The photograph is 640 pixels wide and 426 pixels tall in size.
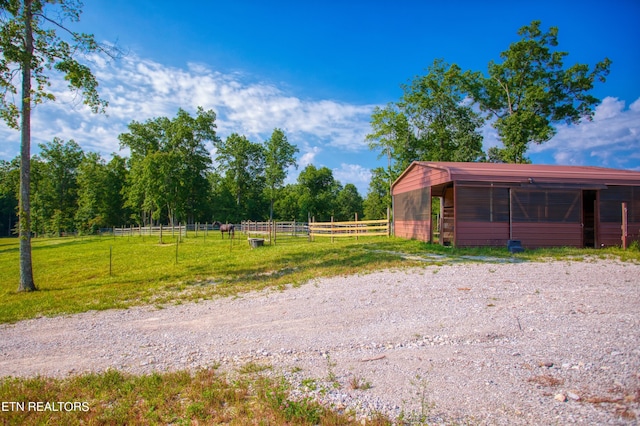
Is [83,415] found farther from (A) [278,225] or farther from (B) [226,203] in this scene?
(B) [226,203]

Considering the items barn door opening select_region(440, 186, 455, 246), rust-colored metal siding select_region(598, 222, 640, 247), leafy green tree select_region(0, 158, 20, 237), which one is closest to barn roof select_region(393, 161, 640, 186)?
rust-colored metal siding select_region(598, 222, 640, 247)

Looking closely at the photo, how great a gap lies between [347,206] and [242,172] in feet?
74.5

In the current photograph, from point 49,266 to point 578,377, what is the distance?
2175 cm

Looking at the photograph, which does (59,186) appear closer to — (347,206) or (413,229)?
(347,206)

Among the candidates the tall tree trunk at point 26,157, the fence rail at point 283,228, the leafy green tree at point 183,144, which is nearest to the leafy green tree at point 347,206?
the leafy green tree at point 183,144

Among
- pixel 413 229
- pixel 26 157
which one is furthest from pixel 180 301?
pixel 413 229

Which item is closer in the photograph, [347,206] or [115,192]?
[115,192]

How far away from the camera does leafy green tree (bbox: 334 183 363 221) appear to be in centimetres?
6912

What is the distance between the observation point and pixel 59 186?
203ft

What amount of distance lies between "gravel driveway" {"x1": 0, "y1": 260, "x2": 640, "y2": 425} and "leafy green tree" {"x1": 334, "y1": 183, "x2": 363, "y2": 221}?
57.7 metres

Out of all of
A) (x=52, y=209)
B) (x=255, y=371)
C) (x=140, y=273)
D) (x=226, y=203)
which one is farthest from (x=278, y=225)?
(x=52, y=209)

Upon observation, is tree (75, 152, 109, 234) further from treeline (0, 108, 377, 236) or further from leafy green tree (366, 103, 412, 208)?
leafy green tree (366, 103, 412, 208)

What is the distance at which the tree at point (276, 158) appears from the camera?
182 ft

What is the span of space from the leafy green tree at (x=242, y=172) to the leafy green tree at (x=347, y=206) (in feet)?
50.3
